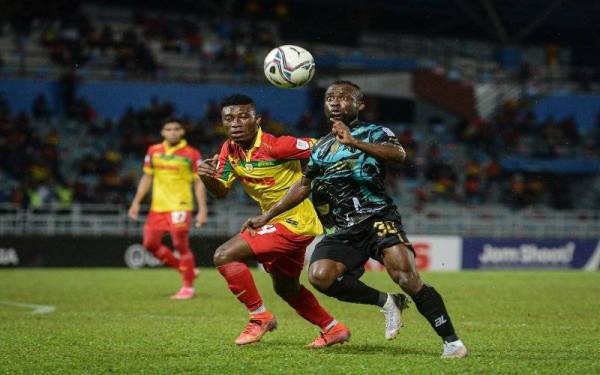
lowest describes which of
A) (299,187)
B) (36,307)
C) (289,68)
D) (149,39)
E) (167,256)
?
(36,307)

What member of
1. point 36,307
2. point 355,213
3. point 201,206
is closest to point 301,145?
point 355,213

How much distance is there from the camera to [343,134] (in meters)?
6.95

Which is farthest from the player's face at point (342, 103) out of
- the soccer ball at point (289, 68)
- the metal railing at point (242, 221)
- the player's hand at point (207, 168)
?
the metal railing at point (242, 221)

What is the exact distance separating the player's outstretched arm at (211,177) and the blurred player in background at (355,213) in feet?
2.20

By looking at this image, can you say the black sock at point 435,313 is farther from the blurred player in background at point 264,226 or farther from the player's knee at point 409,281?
the blurred player in background at point 264,226

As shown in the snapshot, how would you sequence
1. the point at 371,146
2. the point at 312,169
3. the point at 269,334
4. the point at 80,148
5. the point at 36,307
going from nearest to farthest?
the point at 371,146
the point at 312,169
the point at 269,334
the point at 36,307
the point at 80,148

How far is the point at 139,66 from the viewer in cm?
2975

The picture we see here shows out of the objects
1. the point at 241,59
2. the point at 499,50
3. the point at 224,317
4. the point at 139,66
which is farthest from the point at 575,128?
the point at 224,317

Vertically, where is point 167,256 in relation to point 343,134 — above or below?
below

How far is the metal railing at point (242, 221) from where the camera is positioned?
74.0 feet

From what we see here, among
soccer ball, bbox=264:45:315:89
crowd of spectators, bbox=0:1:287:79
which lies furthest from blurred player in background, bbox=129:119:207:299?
crowd of spectators, bbox=0:1:287:79

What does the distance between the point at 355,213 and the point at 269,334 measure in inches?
90.4

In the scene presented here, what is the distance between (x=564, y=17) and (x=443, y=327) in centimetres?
3283

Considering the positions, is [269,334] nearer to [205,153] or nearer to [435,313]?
[435,313]
